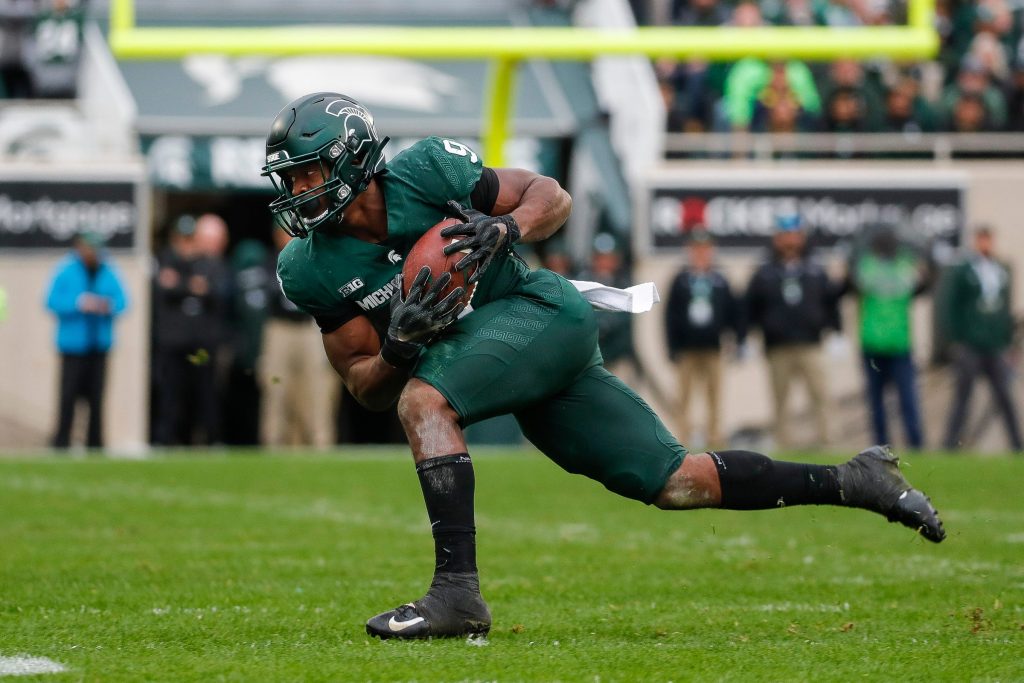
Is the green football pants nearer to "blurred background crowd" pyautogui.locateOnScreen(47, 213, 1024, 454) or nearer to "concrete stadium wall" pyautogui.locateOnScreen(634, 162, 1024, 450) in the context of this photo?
"blurred background crowd" pyautogui.locateOnScreen(47, 213, 1024, 454)

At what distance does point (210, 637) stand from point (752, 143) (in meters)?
10.7

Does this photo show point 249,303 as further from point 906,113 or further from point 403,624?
point 403,624

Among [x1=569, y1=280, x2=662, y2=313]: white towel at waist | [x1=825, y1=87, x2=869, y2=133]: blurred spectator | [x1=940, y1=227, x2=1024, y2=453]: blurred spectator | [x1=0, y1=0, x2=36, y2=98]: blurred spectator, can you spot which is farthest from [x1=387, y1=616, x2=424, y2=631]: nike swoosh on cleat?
[x1=0, y1=0, x2=36, y2=98]: blurred spectator

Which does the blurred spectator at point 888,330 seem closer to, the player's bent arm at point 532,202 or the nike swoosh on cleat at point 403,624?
the player's bent arm at point 532,202

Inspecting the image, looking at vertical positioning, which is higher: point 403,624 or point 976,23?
point 976,23

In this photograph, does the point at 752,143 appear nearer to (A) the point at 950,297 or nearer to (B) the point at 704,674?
(A) the point at 950,297

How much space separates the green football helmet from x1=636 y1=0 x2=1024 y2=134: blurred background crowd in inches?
387

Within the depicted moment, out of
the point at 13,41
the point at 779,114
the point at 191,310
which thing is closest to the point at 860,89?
the point at 779,114

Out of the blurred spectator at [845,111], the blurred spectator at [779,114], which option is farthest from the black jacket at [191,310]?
the blurred spectator at [845,111]

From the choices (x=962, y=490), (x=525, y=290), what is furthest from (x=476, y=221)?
Result: (x=962, y=490)

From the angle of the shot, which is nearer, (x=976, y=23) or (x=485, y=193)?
(x=485, y=193)

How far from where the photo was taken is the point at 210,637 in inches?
155

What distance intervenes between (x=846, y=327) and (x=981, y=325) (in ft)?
6.83

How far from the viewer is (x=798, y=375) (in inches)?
489
